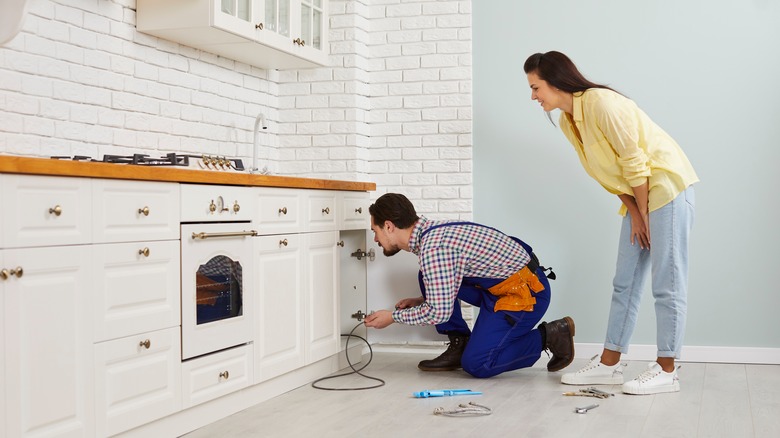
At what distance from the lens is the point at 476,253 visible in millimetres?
3871

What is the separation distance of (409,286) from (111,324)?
7.84ft

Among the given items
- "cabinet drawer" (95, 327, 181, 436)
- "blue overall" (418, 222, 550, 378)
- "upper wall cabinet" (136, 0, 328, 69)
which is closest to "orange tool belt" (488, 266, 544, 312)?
"blue overall" (418, 222, 550, 378)

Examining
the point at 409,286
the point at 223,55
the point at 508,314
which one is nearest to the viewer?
the point at 508,314

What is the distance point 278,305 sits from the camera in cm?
353

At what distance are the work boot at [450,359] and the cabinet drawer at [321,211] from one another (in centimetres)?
78

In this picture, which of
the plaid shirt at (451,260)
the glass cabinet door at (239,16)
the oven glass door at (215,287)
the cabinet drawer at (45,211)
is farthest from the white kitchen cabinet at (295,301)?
the cabinet drawer at (45,211)

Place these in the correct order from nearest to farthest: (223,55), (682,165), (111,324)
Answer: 1. (111,324)
2. (682,165)
3. (223,55)

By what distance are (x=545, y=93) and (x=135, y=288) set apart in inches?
77.6

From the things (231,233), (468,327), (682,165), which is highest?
(682,165)

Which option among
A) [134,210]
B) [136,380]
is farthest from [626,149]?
[136,380]

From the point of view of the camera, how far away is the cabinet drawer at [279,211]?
3.42 metres

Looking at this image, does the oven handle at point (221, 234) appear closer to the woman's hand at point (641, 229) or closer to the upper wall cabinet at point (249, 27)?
the upper wall cabinet at point (249, 27)

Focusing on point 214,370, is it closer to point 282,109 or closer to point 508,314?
point 508,314

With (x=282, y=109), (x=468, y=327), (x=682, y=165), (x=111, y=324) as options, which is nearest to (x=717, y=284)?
(x=682, y=165)
